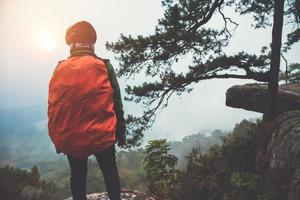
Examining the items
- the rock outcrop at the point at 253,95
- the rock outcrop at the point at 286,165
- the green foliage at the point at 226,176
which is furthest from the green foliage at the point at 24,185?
the rock outcrop at the point at 286,165

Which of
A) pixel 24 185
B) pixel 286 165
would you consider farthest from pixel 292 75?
pixel 24 185

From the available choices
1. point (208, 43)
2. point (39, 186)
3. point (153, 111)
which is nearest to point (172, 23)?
point (208, 43)

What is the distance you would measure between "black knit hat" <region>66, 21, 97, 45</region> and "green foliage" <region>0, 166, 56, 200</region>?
1996 cm

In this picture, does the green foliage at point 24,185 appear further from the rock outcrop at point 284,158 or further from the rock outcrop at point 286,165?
the rock outcrop at point 286,165

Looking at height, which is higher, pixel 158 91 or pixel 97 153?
pixel 158 91

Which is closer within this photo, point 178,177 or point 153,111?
point 178,177

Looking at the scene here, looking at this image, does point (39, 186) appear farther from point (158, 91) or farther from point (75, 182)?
point (75, 182)

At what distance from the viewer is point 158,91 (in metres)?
9.88

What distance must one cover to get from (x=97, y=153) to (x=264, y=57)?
7.67 metres

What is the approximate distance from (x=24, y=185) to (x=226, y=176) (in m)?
20.6

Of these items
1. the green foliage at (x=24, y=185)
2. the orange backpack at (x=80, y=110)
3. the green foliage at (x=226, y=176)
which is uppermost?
the orange backpack at (x=80, y=110)

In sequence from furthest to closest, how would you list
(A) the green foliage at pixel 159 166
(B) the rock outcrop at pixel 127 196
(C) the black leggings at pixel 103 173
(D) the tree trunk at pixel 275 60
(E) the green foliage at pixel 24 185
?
(E) the green foliage at pixel 24 185 → (D) the tree trunk at pixel 275 60 → (A) the green foliage at pixel 159 166 → (B) the rock outcrop at pixel 127 196 → (C) the black leggings at pixel 103 173

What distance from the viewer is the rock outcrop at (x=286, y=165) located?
5.54m

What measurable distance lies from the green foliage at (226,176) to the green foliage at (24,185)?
15.0 meters
